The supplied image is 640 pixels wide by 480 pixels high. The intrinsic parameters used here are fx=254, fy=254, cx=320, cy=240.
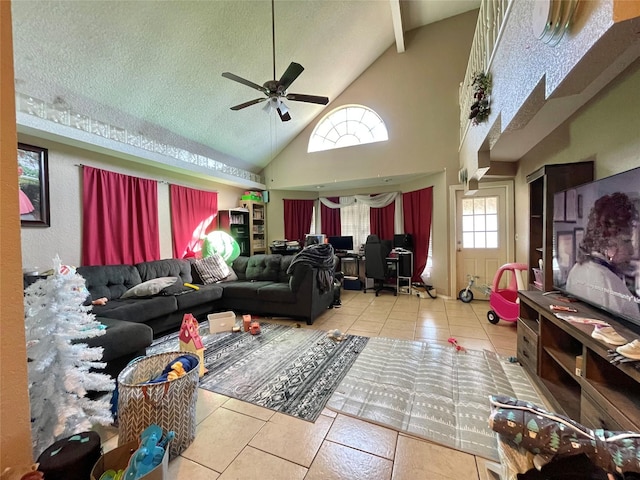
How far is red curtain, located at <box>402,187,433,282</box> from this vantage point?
4855 mm

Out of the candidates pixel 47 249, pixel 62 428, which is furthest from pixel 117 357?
pixel 47 249

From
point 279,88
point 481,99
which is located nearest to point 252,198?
point 279,88

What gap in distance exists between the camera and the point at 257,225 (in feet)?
19.1

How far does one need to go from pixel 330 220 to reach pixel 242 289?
306cm

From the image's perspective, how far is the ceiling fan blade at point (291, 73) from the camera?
245 cm

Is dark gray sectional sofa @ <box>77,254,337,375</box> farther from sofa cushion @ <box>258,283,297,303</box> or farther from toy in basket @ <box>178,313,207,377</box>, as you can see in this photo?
toy in basket @ <box>178,313,207,377</box>

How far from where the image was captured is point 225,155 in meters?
4.98

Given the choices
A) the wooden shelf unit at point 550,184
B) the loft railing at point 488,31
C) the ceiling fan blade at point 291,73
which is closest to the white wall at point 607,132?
the wooden shelf unit at point 550,184

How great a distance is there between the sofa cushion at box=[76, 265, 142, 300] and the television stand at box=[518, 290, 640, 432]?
155 inches

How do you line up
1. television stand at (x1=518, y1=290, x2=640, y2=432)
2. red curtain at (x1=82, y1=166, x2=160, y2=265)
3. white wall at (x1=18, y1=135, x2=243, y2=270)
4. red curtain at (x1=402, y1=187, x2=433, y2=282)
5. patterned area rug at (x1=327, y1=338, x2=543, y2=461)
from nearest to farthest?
1. television stand at (x1=518, y1=290, x2=640, y2=432)
2. patterned area rug at (x1=327, y1=338, x2=543, y2=461)
3. white wall at (x1=18, y1=135, x2=243, y2=270)
4. red curtain at (x1=82, y1=166, x2=160, y2=265)
5. red curtain at (x1=402, y1=187, x2=433, y2=282)

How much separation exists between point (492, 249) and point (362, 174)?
258cm

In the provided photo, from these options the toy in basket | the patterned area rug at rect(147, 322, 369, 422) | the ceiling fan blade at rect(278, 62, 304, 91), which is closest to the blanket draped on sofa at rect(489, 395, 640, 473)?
the patterned area rug at rect(147, 322, 369, 422)

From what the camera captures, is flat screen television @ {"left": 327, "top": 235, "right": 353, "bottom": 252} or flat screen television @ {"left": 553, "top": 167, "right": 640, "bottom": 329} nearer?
flat screen television @ {"left": 553, "top": 167, "right": 640, "bottom": 329}

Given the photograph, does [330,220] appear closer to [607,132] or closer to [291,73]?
[291,73]
